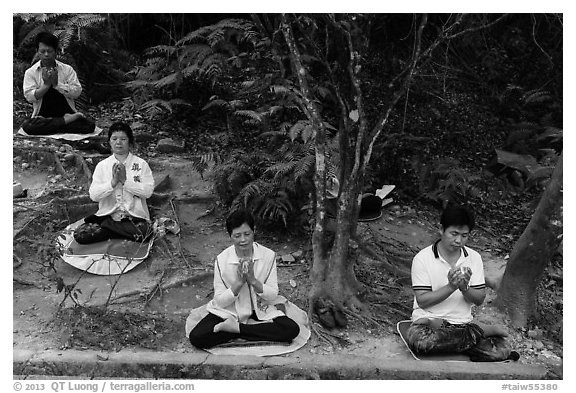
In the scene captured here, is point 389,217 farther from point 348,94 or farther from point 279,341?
point 279,341

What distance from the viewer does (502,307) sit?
5.79m

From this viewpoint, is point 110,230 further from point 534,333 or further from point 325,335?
point 534,333

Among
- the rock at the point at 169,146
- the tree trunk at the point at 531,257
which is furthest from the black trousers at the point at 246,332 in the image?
the rock at the point at 169,146

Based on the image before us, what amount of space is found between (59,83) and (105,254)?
2.57 meters

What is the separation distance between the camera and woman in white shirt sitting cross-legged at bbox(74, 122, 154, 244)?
6270mm

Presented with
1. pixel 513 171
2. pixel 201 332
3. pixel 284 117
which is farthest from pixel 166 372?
pixel 513 171

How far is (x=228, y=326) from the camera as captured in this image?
5117 mm

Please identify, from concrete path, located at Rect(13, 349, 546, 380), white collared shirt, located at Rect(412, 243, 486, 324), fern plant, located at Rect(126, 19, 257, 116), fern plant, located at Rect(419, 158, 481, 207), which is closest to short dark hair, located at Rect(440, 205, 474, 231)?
white collared shirt, located at Rect(412, 243, 486, 324)

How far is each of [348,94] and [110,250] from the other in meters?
2.51

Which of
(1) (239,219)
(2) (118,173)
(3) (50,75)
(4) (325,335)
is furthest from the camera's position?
(3) (50,75)

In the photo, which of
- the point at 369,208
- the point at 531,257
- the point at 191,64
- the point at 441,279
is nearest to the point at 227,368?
the point at 441,279

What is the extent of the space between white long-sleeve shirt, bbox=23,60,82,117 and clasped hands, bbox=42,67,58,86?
68 mm

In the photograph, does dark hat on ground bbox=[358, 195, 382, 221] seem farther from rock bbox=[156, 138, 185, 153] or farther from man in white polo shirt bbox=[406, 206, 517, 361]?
rock bbox=[156, 138, 185, 153]

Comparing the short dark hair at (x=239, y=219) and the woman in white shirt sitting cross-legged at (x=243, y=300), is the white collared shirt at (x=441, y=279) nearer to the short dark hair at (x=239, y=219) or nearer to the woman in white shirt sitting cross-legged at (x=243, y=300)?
the woman in white shirt sitting cross-legged at (x=243, y=300)
